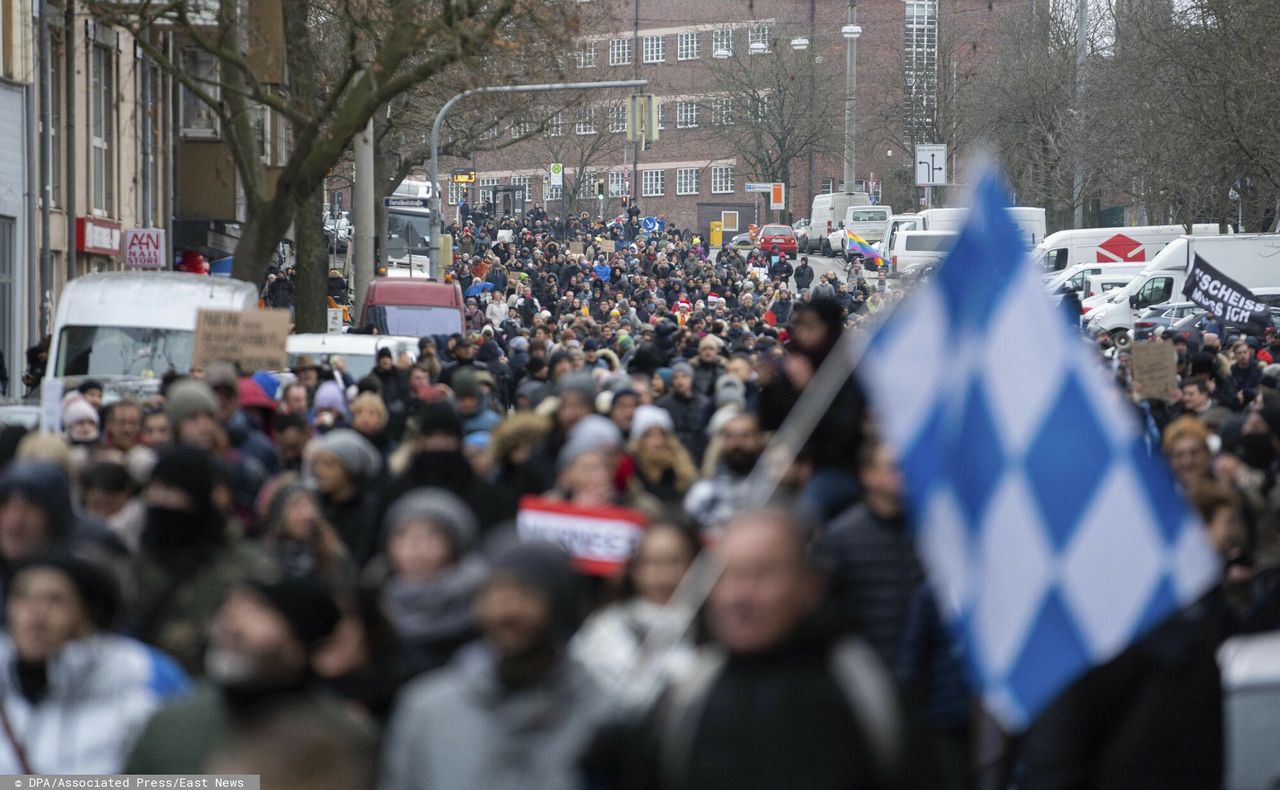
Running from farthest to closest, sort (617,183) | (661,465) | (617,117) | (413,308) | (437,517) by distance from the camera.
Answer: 1. (617,183)
2. (617,117)
3. (413,308)
4. (661,465)
5. (437,517)

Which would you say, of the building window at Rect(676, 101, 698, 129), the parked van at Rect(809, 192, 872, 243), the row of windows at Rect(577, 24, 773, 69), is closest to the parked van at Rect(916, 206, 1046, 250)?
the parked van at Rect(809, 192, 872, 243)

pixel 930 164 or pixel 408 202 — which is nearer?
pixel 930 164

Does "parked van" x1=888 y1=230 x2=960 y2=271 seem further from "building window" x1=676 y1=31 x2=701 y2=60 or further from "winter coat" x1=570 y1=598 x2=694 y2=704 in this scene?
"winter coat" x1=570 y1=598 x2=694 y2=704

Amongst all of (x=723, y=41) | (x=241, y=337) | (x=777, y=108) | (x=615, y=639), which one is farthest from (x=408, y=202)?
(x=615, y=639)

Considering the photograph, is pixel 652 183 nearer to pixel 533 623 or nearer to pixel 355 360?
pixel 355 360

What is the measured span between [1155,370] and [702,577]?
11516 millimetres

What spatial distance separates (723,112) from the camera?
86.1 metres

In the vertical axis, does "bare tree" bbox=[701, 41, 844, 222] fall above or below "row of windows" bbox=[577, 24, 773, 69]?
below

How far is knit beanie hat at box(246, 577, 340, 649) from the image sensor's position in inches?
186

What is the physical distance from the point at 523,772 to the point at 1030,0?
73.1 metres

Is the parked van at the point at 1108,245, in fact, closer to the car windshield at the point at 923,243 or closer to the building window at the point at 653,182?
the car windshield at the point at 923,243

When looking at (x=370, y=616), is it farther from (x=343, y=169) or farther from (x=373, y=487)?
(x=343, y=169)

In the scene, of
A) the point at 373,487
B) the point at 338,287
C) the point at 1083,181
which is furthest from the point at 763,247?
the point at 373,487

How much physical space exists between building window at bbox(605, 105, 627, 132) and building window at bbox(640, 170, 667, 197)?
10.5 metres
